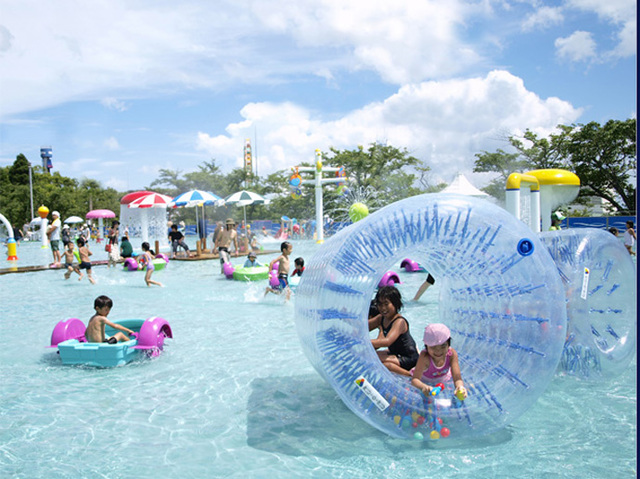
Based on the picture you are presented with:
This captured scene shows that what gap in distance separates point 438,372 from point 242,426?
165cm

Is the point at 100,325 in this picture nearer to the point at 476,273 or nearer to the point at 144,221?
the point at 476,273

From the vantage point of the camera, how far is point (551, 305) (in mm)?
3906

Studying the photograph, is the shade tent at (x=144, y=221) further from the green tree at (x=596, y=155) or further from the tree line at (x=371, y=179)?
the green tree at (x=596, y=155)

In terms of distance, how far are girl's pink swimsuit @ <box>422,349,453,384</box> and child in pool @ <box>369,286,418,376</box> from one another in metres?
0.36

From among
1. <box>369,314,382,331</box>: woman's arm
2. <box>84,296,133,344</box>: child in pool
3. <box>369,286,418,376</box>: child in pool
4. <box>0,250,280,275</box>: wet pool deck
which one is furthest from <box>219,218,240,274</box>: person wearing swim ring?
<box>369,286,418,376</box>: child in pool

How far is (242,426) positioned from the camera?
4.45 m

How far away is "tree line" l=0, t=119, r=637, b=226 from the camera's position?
29.4 m

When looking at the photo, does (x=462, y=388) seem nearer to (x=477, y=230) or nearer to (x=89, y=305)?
(x=477, y=230)

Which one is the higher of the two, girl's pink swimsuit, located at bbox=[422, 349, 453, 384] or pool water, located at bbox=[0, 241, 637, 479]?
girl's pink swimsuit, located at bbox=[422, 349, 453, 384]

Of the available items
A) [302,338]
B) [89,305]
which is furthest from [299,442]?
[89,305]

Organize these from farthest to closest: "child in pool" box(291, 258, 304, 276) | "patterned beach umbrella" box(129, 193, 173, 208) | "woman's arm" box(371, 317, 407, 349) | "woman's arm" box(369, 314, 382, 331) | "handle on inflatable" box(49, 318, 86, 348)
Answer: "patterned beach umbrella" box(129, 193, 173, 208) < "child in pool" box(291, 258, 304, 276) < "handle on inflatable" box(49, 318, 86, 348) < "woman's arm" box(369, 314, 382, 331) < "woman's arm" box(371, 317, 407, 349)

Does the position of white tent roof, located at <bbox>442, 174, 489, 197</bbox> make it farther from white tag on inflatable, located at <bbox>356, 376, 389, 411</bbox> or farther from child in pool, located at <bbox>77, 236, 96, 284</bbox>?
white tag on inflatable, located at <bbox>356, 376, 389, 411</bbox>

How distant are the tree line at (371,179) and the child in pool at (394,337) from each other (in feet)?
72.7

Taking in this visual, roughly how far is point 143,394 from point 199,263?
44.3ft
